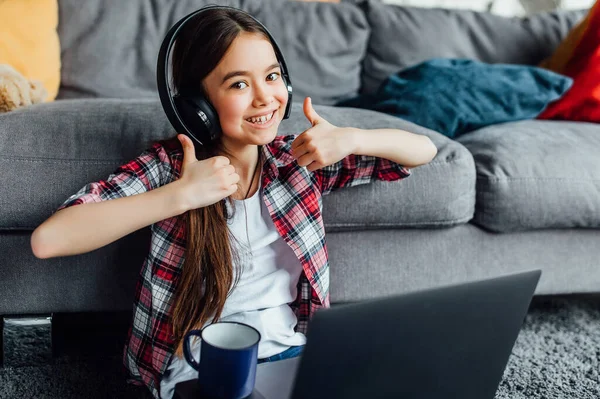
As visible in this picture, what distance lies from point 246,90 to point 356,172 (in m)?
0.30

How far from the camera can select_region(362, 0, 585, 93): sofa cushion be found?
6.39ft

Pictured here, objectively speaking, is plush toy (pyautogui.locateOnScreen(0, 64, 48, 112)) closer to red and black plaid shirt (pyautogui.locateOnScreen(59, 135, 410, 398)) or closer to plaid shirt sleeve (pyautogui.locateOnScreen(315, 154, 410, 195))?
red and black plaid shirt (pyautogui.locateOnScreen(59, 135, 410, 398))

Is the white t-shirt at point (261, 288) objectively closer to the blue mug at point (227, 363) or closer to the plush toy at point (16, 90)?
the blue mug at point (227, 363)

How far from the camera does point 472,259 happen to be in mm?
1399

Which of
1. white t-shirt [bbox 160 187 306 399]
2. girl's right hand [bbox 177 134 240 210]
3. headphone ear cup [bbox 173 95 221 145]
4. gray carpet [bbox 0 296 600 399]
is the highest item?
headphone ear cup [bbox 173 95 221 145]

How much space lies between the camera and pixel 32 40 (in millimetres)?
1468

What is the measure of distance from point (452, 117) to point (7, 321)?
116 centimetres

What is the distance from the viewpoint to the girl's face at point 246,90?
0.92 metres

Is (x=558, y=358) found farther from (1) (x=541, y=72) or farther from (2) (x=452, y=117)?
(1) (x=541, y=72)

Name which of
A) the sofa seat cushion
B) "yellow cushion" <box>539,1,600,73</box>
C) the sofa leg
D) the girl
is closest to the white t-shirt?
the girl

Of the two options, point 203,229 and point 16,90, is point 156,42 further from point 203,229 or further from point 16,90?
point 203,229

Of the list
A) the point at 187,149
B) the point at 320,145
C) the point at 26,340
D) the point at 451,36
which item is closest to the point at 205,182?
the point at 187,149

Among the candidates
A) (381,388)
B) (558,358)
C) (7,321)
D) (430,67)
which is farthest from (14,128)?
(558,358)

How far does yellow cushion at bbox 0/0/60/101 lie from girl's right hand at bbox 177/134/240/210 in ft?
2.48
